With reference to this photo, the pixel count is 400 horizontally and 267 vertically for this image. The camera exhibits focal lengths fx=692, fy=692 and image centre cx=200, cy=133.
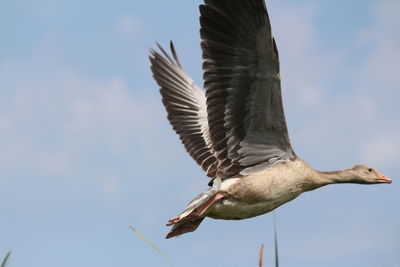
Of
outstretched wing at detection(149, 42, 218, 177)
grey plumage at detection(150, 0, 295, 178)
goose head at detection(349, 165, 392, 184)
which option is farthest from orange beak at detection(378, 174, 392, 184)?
outstretched wing at detection(149, 42, 218, 177)

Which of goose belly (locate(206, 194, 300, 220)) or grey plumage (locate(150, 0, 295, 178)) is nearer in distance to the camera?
grey plumage (locate(150, 0, 295, 178))

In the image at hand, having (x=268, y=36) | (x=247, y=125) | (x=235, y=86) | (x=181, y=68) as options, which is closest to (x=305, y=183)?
(x=247, y=125)

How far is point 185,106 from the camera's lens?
11469mm

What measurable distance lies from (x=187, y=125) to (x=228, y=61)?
11.3 ft

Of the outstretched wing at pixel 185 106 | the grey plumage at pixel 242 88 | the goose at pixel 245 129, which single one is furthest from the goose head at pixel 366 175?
the outstretched wing at pixel 185 106

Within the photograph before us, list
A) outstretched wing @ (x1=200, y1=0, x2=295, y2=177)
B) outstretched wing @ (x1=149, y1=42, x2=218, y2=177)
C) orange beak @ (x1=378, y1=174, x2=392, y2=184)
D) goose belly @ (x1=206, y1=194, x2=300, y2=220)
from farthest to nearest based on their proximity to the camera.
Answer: outstretched wing @ (x1=149, y1=42, x2=218, y2=177) < orange beak @ (x1=378, y1=174, x2=392, y2=184) < goose belly @ (x1=206, y1=194, x2=300, y2=220) < outstretched wing @ (x1=200, y1=0, x2=295, y2=177)

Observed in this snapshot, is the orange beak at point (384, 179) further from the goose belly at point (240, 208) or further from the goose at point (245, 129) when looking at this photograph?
the goose belly at point (240, 208)

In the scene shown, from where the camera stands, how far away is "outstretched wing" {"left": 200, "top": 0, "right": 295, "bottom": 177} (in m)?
7.38

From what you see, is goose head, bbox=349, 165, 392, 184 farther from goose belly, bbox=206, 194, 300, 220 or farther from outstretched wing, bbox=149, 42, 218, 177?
outstretched wing, bbox=149, 42, 218, 177

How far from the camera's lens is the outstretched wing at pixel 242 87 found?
24.2 feet

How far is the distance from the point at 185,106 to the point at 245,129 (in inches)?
131

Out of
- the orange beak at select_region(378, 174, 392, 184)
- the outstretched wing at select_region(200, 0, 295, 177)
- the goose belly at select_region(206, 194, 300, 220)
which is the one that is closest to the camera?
the outstretched wing at select_region(200, 0, 295, 177)

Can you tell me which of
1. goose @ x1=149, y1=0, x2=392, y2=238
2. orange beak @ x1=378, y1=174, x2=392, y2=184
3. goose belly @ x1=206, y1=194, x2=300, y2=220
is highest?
goose @ x1=149, y1=0, x2=392, y2=238

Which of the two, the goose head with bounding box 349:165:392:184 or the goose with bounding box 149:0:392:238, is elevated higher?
the goose with bounding box 149:0:392:238
